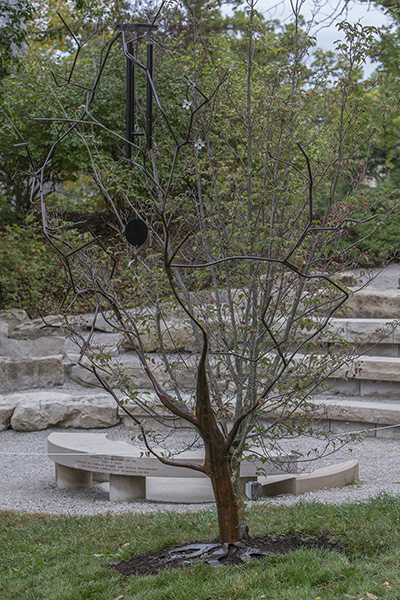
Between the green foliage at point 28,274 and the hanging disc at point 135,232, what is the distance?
6600 mm

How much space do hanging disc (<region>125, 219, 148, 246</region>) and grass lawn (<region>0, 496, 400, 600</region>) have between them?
5.13 feet

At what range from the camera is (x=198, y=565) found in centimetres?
302

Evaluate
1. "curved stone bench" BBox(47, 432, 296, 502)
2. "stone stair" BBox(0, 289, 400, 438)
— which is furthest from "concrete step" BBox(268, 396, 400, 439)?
"curved stone bench" BBox(47, 432, 296, 502)

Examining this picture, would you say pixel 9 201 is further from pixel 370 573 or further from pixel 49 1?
pixel 370 573

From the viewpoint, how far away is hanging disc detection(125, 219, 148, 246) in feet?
8.64

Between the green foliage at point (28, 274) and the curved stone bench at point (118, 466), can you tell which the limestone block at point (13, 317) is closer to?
the green foliage at point (28, 274)

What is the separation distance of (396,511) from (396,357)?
12.8 ft

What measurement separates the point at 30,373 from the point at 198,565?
522 centimetres

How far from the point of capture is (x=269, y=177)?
12.1 ft

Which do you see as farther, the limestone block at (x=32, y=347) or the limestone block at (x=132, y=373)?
the limestone block at (x=32, y=347)

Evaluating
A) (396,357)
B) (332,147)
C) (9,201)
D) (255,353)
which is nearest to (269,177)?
(332,147)

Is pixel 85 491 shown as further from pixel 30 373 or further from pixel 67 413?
pixel 30 373

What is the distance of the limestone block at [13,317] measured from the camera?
8.72 m

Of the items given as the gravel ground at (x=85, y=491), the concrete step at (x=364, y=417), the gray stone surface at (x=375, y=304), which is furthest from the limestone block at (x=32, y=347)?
the gray stone surface at (x=375, y=304)
